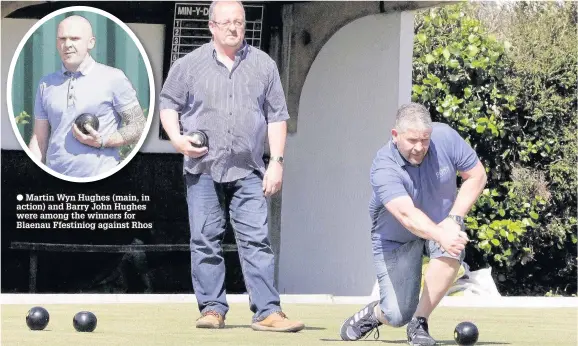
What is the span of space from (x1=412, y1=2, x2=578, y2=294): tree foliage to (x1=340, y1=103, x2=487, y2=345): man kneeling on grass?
24.6ft

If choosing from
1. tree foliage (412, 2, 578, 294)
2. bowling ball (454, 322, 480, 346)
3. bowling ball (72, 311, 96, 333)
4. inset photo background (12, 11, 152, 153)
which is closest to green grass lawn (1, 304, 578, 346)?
bowling ball (72, 311, 96, 333)

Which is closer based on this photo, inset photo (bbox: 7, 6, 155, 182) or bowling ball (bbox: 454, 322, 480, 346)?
bowling ball (bbox: 454, 322, 480, 346)

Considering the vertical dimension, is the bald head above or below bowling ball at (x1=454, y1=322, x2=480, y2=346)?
above

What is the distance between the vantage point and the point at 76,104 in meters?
11.6

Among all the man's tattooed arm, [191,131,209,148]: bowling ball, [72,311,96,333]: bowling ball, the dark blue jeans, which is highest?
[191,131,209,148]: bowling ball

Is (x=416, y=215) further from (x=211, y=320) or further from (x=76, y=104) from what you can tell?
(x=76, y=104)

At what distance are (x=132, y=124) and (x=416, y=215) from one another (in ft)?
17.7

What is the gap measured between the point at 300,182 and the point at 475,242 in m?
2.97

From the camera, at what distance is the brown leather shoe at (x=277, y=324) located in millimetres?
7543

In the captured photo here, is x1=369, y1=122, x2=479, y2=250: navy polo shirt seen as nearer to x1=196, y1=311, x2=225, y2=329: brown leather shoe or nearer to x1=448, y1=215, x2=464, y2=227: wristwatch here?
x1=448, y1=215, x2=464, y2=227: wristwatch

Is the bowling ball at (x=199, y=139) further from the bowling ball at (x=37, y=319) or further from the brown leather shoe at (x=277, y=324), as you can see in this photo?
the bowling ball at (x=37, y=319)

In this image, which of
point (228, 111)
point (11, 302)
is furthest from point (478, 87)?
point (228, 111)

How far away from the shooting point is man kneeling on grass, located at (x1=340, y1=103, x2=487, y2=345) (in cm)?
682

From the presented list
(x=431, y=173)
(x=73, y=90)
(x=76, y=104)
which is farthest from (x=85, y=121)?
(x=431, y=173)
